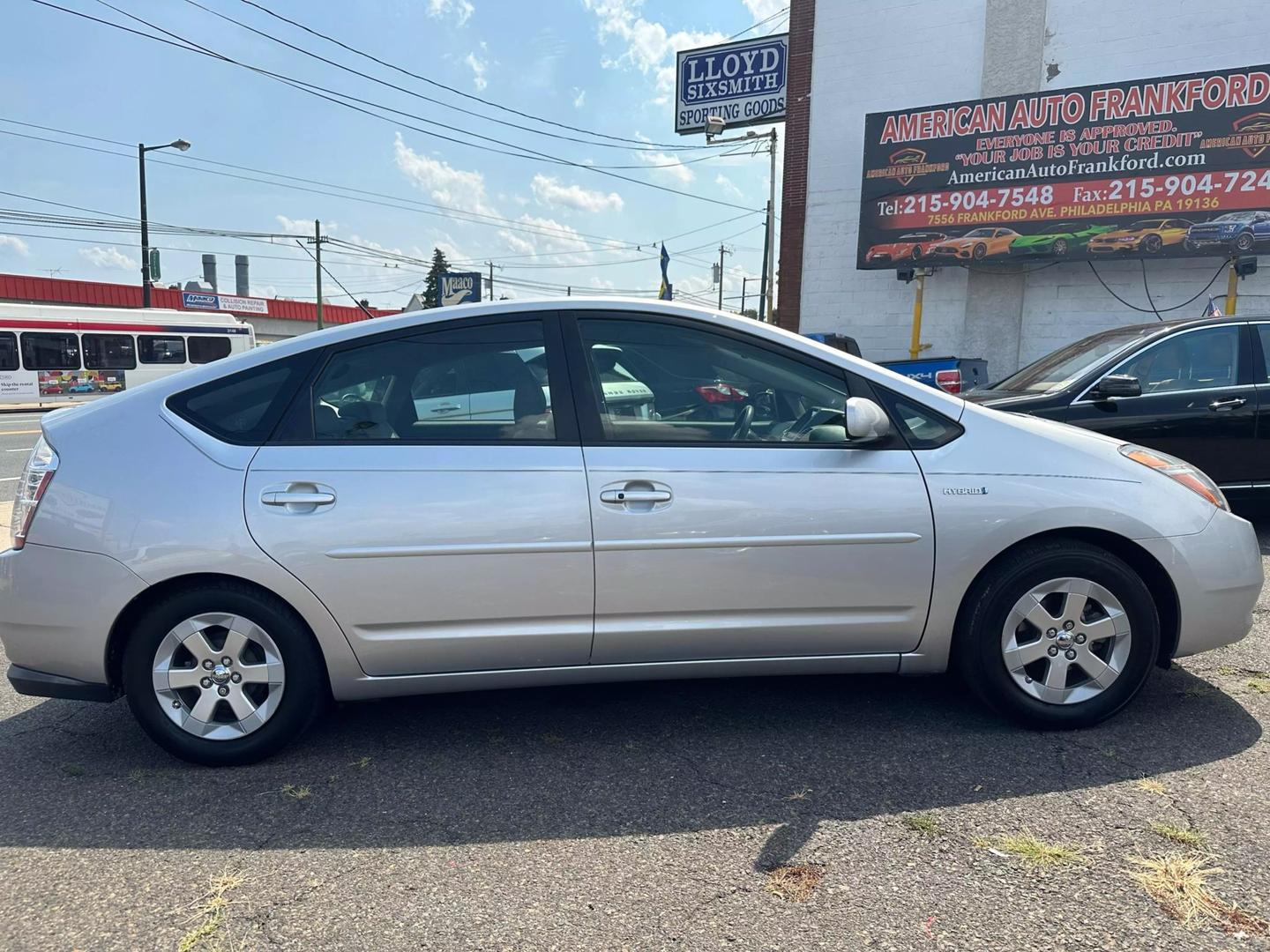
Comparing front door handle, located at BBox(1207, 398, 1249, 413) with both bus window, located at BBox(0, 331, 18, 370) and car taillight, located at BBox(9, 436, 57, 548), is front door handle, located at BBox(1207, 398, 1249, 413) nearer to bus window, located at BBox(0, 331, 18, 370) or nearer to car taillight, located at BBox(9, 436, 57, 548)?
car taillight, located at BBox(9, 436, 57, 548)

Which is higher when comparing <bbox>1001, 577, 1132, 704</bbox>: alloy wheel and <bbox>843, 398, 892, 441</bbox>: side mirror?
<bbox>843, 398, 892, 441</bbox>: side mirror

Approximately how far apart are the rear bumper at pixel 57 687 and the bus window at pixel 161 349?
24790mm

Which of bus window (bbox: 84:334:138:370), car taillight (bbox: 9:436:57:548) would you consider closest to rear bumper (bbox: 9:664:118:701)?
car taillight (bbox: 9:436:57:548)

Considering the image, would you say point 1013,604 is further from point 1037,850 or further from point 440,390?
point 440,390

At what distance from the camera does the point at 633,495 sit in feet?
10.0

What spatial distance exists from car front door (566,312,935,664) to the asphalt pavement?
440 millimetres

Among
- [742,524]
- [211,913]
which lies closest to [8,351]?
[211,913]

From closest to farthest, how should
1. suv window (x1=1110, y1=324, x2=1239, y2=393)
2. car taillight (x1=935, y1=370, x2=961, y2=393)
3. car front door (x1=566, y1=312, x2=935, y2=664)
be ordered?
car front door (x1=566, y1=312, x2=935, y2=664), suv window (x1=1110, y1=324, x2=1239, y2=393), car taillight (x1=935, y1=370, x2=961, y2=393)

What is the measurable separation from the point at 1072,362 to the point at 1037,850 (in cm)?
498

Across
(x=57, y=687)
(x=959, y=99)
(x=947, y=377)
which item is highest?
(x=959, y=99)

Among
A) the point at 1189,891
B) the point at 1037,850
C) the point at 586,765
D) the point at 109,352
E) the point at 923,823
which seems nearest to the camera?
the point at 1189,891

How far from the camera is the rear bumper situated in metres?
3.03

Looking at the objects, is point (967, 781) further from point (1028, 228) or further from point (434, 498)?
point (1028, 228)

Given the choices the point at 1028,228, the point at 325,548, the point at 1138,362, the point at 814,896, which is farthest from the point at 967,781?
the point at 1028,228
